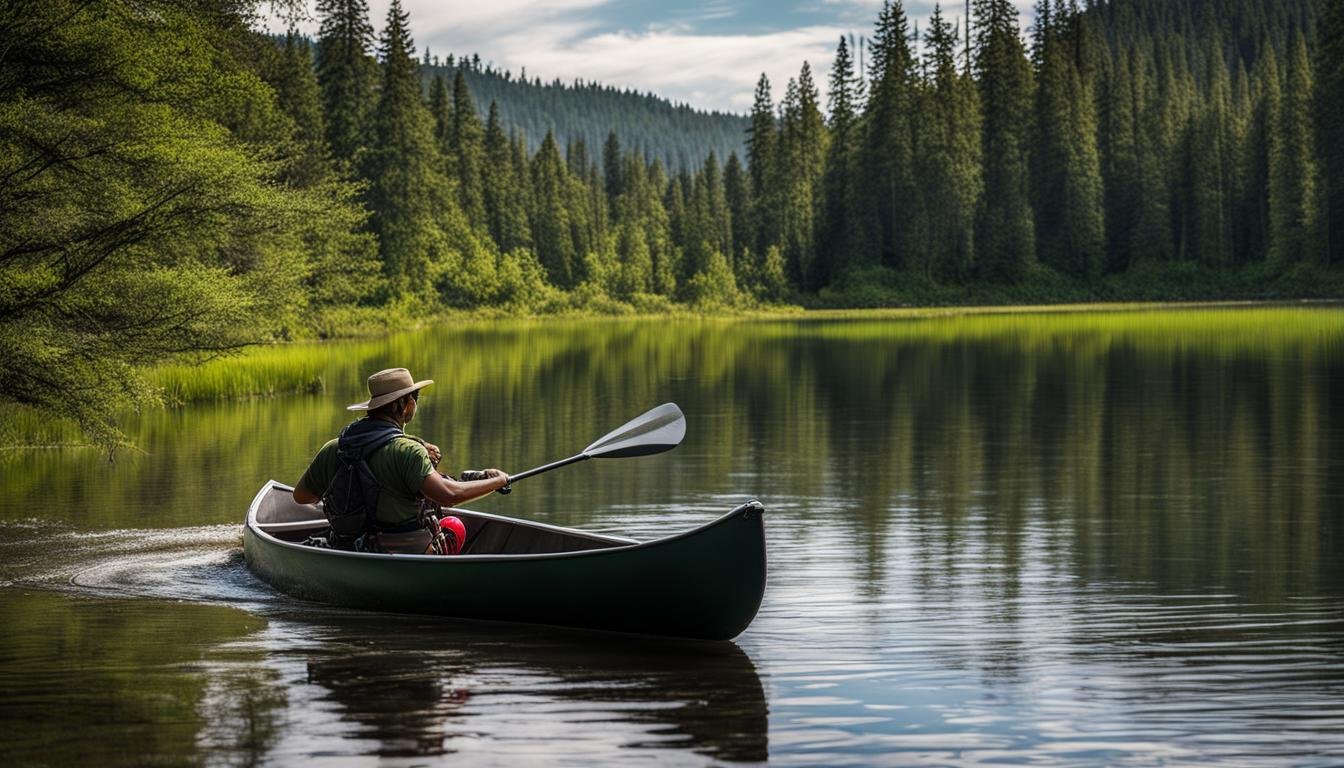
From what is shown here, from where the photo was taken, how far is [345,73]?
64.4 metres

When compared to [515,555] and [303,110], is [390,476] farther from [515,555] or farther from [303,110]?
[303,110]

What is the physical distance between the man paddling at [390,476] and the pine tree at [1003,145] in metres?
83.4

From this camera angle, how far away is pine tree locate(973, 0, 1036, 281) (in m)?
91.1

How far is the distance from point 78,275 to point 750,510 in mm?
10597

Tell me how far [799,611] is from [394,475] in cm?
292

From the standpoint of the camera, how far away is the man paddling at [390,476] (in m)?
10.1

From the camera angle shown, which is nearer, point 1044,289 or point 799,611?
point 799,611

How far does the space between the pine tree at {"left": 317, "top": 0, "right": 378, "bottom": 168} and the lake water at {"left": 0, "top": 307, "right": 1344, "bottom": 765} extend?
130 ft

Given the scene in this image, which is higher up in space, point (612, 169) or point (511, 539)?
point (612, 169)

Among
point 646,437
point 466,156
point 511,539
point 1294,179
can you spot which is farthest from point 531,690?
point 466,156

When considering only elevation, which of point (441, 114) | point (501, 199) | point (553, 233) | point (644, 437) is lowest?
point (644, 437)

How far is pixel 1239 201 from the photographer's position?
9219 cm

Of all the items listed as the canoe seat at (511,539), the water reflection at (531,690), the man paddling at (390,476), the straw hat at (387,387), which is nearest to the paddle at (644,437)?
the canoe seat at (511,539)

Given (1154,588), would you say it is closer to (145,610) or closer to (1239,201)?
(145,610)
